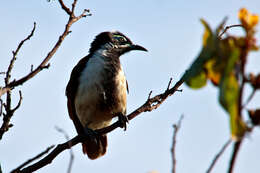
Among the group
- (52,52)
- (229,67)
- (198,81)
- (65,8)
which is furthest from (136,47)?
(229,67)

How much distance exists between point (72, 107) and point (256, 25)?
18.2 ft

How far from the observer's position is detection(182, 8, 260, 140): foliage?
1.09 m

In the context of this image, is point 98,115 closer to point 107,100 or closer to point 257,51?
point 107,100

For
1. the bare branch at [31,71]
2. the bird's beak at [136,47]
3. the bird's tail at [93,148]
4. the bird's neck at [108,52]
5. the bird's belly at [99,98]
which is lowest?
the bird's tail at [93,148]

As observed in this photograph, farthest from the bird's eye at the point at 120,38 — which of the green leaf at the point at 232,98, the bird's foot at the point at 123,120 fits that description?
the green leaf at the point at 232,98

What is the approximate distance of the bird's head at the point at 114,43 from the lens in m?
6.99

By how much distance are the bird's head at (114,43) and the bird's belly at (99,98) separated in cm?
79

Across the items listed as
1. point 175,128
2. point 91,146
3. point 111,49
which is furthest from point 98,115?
point 175,128

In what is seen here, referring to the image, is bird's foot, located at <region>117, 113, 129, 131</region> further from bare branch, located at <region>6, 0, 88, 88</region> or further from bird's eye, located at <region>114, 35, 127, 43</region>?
bare branch, located at <region>6, 0, 88, 88</region>

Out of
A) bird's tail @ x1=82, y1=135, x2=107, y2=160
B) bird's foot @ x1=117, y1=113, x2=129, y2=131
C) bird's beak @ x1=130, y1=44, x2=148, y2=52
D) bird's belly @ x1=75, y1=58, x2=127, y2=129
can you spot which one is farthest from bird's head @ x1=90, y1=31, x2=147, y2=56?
bird's tail @ x1=82, y1=135, x2=107, y2=160

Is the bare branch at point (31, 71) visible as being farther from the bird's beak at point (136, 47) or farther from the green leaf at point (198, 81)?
the bird's beak at point (136, 47)

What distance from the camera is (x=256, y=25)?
4.33 feet

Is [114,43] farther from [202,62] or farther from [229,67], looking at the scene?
[229,67]

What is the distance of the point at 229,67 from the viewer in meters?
1.17
